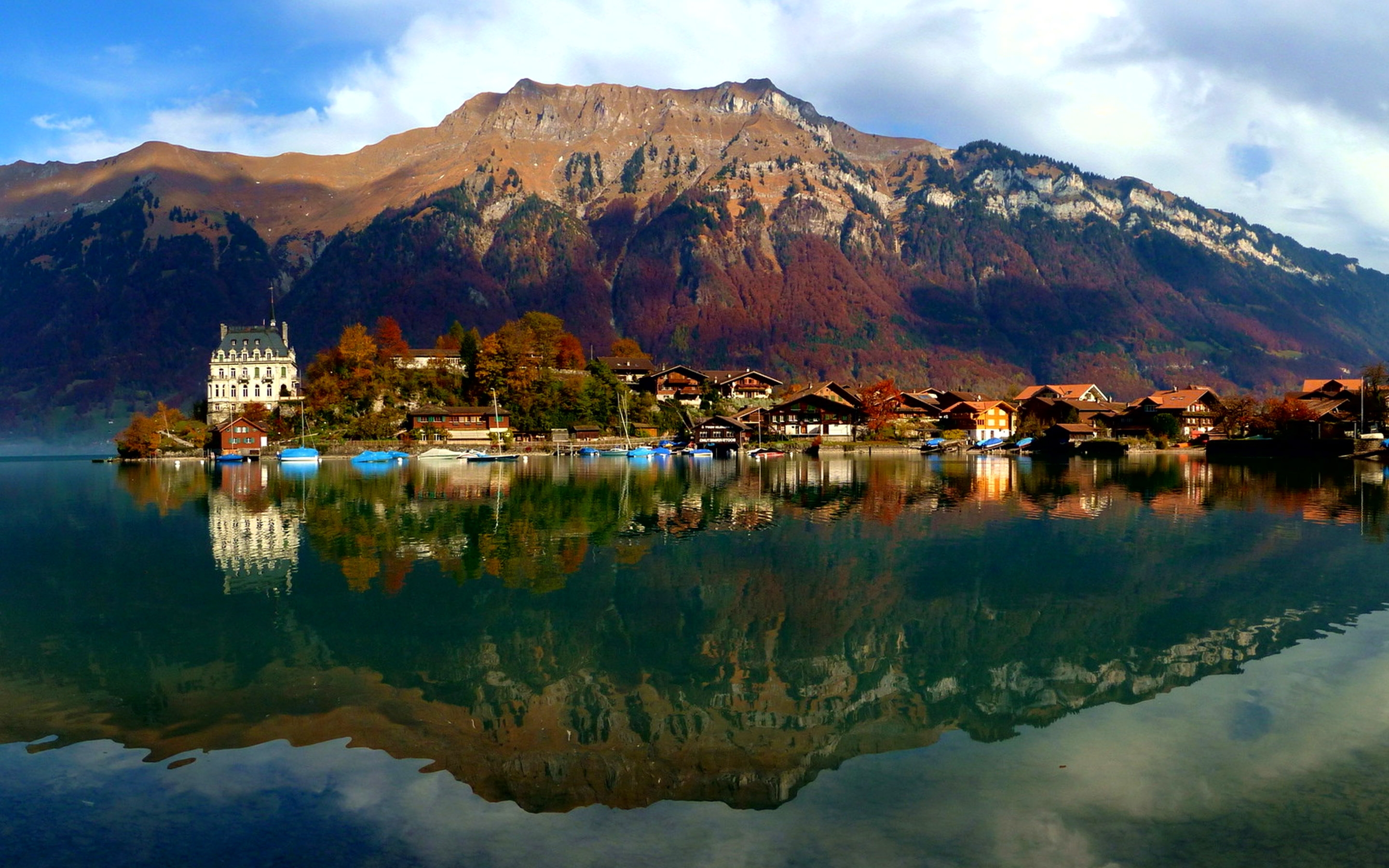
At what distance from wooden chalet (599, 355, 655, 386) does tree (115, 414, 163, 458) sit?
48.1 meters

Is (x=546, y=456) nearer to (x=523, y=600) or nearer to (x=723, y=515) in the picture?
(x=723, y=515)

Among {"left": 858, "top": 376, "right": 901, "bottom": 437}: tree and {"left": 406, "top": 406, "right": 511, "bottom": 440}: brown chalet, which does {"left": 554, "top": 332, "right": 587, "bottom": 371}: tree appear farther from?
{"left": 858, "top": 376, "right": 901, "bottom": 437}: tree

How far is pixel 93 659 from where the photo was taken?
13750 mm

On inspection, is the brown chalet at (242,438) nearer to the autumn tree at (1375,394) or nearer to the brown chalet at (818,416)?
the brown chalet at (818,416)

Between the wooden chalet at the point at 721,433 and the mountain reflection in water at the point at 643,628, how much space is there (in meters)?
59.4

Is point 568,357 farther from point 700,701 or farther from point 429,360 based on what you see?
point 700,701

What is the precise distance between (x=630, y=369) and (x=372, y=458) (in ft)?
126

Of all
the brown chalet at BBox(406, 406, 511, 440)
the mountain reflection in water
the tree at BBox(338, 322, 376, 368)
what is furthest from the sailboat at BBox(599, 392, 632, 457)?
the mountain reflection in water

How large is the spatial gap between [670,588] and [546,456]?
67.0 m

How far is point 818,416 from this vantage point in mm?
97375

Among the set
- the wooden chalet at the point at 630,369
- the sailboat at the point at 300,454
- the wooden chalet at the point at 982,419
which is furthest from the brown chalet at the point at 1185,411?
the sailboat at the point at 300,454

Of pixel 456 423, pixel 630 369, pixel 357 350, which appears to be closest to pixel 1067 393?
pixel 630 369

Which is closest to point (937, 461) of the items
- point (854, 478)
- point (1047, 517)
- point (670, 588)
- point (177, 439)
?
point (854, 478)

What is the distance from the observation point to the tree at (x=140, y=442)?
8850 centimetres
